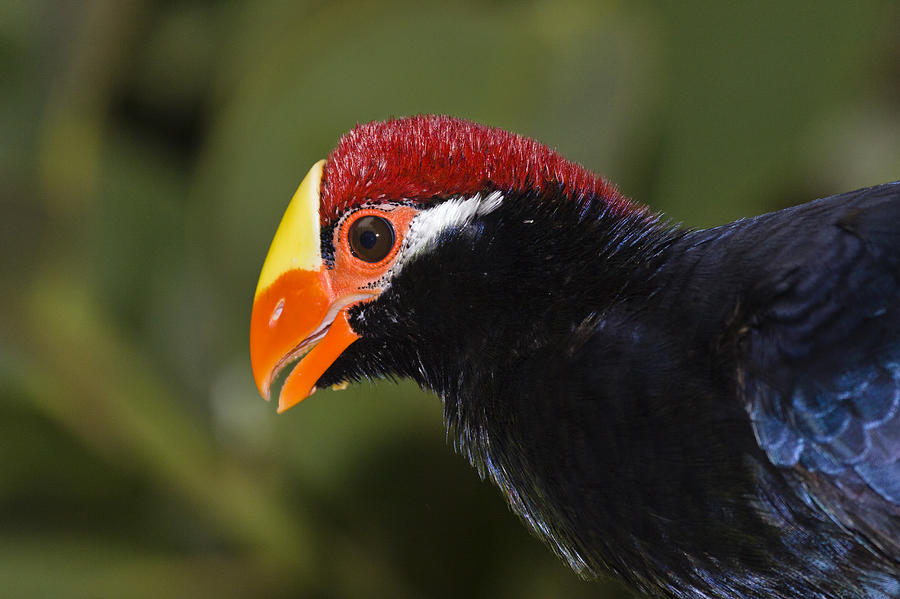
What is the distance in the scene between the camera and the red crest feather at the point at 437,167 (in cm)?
99

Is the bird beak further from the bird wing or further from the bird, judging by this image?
the bird wing

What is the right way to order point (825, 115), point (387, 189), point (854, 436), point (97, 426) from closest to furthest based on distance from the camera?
point (854, 436)
point (387, 189)
point (97, 426)
point (825, 115)

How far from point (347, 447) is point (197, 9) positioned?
116cm

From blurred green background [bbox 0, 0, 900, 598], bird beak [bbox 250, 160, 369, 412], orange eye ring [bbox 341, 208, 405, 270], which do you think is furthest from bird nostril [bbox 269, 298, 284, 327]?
blurred green background [bbox 0, 0, 900, 598]

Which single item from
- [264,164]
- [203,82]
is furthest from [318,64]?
[203,82]

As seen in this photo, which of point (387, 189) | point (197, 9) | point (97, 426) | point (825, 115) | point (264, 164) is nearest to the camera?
point (387, 189)

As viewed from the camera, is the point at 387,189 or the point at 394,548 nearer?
the point at 387,189

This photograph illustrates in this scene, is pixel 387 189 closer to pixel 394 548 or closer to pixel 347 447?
pixel 347 447

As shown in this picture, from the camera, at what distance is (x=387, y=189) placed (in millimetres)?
997

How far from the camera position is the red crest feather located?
3.26 feet

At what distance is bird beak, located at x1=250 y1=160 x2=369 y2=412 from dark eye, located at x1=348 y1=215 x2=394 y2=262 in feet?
0.15

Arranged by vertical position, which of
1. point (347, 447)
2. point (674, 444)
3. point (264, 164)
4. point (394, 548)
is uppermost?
point (264, 164)

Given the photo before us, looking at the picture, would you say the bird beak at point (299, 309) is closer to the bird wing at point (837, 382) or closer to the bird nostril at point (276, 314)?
the bird nostril at point (276, 314)

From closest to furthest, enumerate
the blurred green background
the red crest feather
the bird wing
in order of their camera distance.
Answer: the bird wing
the red crest feather
the blurred green background
